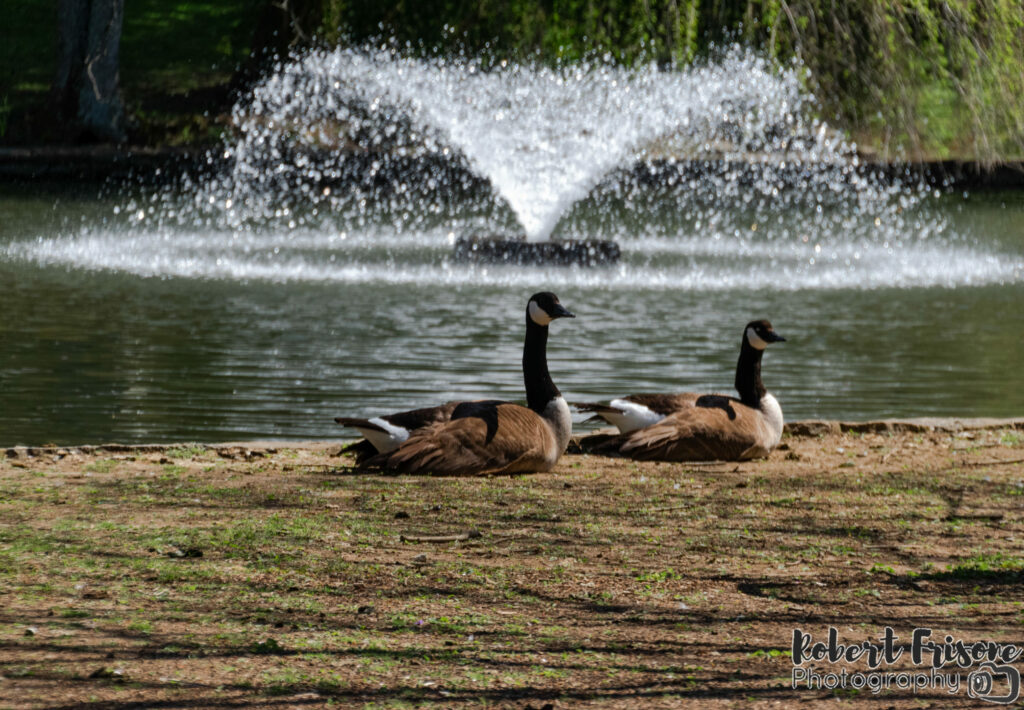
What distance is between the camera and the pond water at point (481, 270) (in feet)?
35.7

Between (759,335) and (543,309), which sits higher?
(543,309)

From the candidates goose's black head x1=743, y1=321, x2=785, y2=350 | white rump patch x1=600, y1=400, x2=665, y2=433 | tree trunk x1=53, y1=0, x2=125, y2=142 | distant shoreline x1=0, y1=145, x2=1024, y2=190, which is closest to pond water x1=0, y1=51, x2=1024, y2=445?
distant shoreline x1=0, y1=145, x2=1024, y2=190

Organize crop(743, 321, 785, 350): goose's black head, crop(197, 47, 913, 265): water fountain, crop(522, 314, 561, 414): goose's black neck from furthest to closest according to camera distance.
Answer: crop(197, 47, 913, 265): water fountain → crop(743, 321, 785, 350): goose's black head → crop(522, 314, 561, 414): goose's black neck

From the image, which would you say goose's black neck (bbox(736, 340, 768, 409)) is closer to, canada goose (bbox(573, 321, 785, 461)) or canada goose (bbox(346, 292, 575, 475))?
canada goose (bbox(573, 321, 785, 461))

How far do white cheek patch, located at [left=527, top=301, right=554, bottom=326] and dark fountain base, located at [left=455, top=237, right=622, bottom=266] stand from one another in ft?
30.3

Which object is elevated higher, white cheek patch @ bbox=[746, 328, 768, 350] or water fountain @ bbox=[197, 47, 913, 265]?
water fountain @ bbox=[197, 47, 913, 265]

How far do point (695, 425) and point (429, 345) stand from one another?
15.4ft

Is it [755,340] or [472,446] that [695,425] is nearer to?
[755,340]

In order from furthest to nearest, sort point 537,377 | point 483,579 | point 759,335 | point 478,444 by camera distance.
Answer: point 759,335 → point 537,377 → point 478,444 → point 483,579

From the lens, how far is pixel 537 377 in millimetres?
8156

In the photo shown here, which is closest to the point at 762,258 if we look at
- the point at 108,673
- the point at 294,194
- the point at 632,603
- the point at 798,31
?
the point at 798,31

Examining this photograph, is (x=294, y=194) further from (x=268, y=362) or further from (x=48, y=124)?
(x=268, y=362)

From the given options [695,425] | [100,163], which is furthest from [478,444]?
[100,163]

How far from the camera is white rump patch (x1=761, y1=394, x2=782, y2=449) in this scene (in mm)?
8500
